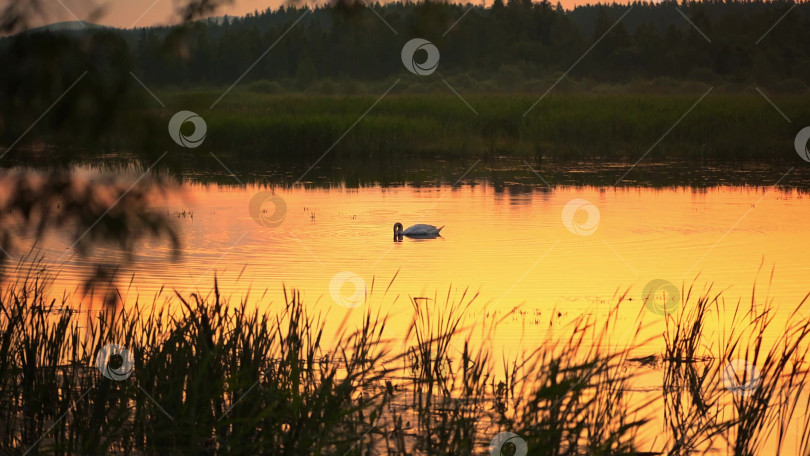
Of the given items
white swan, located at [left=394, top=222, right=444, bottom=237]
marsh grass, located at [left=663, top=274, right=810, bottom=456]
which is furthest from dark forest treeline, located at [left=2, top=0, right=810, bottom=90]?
marsh grass, located at [left=663, top=274, right=810, bottom=456]

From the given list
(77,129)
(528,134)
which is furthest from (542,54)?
(77,129)

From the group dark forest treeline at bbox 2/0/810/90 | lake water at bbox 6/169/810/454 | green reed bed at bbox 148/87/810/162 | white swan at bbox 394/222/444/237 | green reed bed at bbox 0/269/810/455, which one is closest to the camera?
green reed bed at bbox 0/269/810/455

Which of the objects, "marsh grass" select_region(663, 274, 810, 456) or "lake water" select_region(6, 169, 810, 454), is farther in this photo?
"lake water" select_region(6, 169, 810, 454)

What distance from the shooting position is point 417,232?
14.1m

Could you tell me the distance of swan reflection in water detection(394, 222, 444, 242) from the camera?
1409cm

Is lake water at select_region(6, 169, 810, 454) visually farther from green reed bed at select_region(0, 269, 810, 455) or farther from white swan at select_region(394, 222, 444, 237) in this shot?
green reed bed at select_region(0, 269, 810, 455)

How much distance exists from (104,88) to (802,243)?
11359mm

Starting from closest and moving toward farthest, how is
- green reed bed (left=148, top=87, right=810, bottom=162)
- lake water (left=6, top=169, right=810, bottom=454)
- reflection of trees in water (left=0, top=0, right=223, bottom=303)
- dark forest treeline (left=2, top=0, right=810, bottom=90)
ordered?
reflection of trees in water (left=0, top=0, right=223, bottom=303)
lake water (left=6, top=169, right=810, bottom=454)
green reed bed (left=148, top=87, right=810, bottom=162)
dark forest treeline (left=2, top=0, right=810, bottom=90)

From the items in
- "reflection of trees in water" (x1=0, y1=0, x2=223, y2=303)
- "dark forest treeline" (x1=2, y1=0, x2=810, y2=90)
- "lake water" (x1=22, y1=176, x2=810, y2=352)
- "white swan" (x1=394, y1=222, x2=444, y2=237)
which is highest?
"dark forest treeline" (x1=2, y1=0, x2=810, y2=90)

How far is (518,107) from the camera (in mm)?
34438

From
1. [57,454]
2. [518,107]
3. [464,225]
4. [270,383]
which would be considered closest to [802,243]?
[464,225]

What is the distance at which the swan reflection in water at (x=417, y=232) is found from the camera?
1409 cm

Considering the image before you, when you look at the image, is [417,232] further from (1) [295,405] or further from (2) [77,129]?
(2) [77,129]

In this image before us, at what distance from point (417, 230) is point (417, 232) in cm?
2
